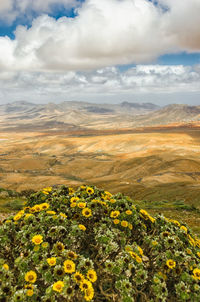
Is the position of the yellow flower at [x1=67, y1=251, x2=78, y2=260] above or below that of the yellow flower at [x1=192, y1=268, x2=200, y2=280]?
above

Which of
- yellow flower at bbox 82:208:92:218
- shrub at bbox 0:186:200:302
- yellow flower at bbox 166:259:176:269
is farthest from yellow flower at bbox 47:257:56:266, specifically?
yellow flower at bbox 166:259:176:269

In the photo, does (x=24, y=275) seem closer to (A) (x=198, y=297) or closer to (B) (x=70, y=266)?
(B) (x=70, y=266)

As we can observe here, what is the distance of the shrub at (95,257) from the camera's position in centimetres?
414

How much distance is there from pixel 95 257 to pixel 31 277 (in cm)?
136

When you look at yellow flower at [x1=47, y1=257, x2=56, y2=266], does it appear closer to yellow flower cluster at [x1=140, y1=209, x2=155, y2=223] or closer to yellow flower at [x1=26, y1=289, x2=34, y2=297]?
yellow flower at [x1=26, y1=289, x2=34, y2=297]

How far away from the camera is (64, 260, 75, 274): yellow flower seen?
4242mm

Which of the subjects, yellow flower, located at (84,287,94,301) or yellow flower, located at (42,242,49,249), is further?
yellow flower, located at (42,242,49,249)

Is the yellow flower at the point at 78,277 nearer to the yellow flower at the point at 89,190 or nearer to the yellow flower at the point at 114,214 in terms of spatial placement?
the yellow flower at the point at 114,214

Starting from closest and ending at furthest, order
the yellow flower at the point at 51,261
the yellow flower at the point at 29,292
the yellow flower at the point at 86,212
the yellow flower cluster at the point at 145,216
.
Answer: the yellow flower at the point at 29,292 → the yellow flower at the point at 51,261 → the yellow flower at the point at 86,212 → the yellow flower cluster at the point at 145,216

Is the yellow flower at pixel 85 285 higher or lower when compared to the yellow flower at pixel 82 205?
A: lower

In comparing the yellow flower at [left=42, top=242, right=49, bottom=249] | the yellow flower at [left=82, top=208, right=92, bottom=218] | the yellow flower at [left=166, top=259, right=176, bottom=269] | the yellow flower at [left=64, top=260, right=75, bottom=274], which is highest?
the yellow flower at [left=82, top=208, right=92, bottom=218]

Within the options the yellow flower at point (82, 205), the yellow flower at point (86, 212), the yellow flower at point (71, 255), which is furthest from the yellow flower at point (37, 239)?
the yellow flower at point (82, 205)

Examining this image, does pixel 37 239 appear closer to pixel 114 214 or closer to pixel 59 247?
pixel 59 247

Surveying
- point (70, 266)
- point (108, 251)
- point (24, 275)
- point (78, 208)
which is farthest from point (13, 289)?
point (78, 208)
